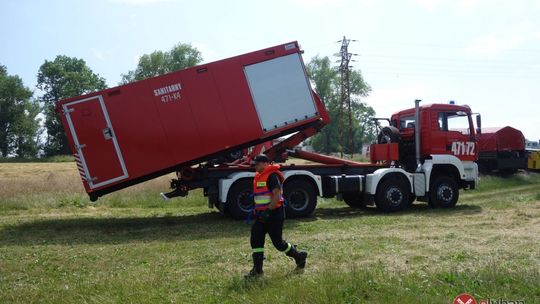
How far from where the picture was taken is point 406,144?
14820 mm

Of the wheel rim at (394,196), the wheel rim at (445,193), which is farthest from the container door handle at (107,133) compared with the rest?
the wheel rim at (445,193)

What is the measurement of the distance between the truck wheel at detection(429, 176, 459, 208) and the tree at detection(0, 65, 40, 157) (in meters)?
69.0

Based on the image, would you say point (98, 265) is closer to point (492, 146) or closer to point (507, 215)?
point (507, 215)

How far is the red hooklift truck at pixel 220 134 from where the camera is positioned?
436 inches

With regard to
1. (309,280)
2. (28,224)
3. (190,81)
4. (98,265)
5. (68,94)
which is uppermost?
(68,94)

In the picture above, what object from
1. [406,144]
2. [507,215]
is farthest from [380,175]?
[507,215]

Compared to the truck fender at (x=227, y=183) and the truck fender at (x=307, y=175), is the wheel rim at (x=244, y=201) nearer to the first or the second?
the truck fender at (x=227, y=183)

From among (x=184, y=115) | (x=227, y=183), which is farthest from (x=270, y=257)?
(x=184, y=115)

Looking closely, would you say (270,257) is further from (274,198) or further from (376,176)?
(376,176)

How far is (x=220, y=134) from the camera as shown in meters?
11.7

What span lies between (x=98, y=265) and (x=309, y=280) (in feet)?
11.3

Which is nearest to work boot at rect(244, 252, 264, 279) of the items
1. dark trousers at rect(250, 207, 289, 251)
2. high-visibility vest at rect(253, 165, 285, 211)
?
dark trousers at rect(250, 207, 289, 251)

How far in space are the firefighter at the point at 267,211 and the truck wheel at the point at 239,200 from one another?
18.2 ft

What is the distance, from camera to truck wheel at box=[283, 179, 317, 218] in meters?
12.4
